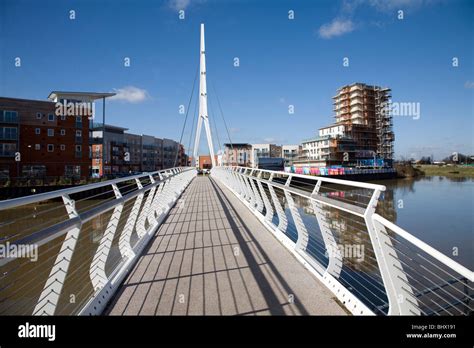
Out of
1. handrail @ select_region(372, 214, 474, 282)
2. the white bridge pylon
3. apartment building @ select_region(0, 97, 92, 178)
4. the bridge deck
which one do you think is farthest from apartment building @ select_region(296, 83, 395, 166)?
handrail @ select_region(372, 214, 474, 282)

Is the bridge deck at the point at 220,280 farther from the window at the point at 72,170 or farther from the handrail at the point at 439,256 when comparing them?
the window at the point at 72,170

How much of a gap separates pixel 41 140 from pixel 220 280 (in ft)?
122

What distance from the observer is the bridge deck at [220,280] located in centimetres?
250

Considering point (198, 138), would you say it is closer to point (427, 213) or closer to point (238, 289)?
point (427, 213)

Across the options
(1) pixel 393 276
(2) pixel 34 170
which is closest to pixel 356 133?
(2) pixel 34 170

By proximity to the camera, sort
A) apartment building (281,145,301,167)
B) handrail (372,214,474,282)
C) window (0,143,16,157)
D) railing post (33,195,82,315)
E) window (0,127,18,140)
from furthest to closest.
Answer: apartment building (281,145,301,167)
window (0,127,18,140)
window (0,143,16,157)
railing post (33,195,82,315)
handrail (372,214,474,282)

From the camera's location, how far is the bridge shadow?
250cm

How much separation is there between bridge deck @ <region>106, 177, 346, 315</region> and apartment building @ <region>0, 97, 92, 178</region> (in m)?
33.6

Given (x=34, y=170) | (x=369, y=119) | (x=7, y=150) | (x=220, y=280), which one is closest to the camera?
(x=220, y=280)

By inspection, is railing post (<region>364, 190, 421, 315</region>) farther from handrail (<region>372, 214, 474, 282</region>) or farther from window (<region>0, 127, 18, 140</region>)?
window (<region>0, 127, 18, 140</region>)

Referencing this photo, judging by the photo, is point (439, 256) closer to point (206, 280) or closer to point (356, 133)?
point (206, 280)

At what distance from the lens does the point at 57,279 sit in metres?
2.09
